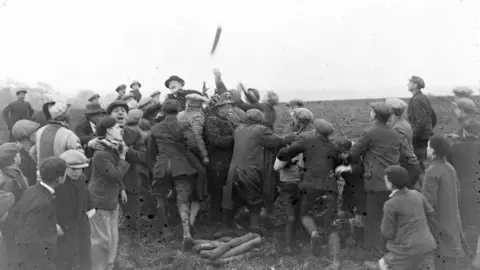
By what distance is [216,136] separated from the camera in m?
6.25

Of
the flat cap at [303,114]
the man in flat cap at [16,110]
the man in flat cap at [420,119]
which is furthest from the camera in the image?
the man in flat cap at [16,110]

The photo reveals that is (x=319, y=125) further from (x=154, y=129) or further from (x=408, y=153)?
(x=154, y=129)

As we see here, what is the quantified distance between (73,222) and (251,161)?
8.32 ft

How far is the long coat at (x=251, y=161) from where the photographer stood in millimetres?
5867

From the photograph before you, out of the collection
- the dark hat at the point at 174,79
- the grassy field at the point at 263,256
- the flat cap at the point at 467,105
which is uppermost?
the flat cap at the point at 467,105

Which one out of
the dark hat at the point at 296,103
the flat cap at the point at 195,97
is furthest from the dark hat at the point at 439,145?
the flat cap at the point at 195,97

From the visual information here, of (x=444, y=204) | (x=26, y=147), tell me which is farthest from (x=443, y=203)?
(x=26, y=147)

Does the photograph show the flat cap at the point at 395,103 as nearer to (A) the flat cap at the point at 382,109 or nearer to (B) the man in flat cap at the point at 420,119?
(A) the flat cap at the point at 382,109

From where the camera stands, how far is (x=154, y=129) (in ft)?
19.3

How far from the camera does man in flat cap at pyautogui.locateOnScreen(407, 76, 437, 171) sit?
6.61 m

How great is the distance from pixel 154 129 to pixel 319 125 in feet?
7.56

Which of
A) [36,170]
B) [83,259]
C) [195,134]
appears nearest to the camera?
[83,259]

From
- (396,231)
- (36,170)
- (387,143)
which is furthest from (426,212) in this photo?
(36,170)

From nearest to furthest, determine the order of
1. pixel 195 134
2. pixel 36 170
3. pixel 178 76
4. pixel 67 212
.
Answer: pixel 67 212 < pixel 36 170 < pixel 195 134 < pixel 178 76
